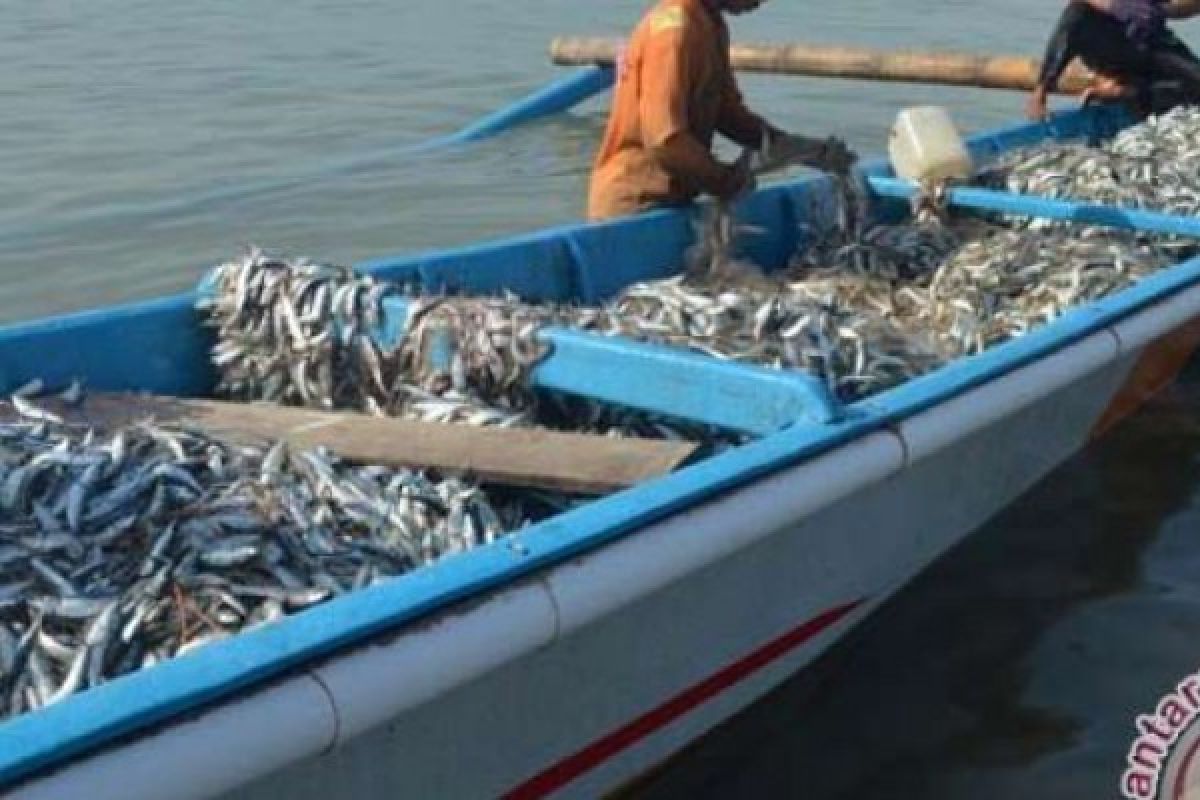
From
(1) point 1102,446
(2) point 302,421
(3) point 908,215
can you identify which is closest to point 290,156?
(3) point 908,215

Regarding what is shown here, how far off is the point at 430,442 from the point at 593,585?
113cm

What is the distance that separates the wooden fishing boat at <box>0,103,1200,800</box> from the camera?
3.10m

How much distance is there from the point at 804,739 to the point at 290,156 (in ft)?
34.0

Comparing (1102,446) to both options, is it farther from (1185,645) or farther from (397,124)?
(397,124)

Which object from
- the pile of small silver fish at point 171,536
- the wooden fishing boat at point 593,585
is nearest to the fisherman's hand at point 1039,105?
the wooden fishing boat at point 593,585

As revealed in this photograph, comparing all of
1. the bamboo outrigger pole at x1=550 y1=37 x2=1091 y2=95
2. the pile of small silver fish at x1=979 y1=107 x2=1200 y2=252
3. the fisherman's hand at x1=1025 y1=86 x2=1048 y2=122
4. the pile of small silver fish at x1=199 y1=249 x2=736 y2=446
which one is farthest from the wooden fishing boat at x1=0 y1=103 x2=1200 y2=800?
the bamboo outrigger pole at x1=550 y1=37 x2=1091 y2=95

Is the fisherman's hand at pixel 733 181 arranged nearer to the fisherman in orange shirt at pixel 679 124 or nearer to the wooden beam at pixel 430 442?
the fisherman in orange shirt at pixel 679 124

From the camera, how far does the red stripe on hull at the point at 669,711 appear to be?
4.25 metres

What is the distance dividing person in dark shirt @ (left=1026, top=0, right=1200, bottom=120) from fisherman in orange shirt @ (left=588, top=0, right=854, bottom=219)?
4093mm

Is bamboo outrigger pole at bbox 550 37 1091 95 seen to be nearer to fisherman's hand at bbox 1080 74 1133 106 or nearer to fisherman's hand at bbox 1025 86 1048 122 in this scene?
fisherman's hand at bbox 1080 74 1133 106

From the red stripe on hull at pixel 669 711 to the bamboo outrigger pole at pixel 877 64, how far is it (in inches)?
304

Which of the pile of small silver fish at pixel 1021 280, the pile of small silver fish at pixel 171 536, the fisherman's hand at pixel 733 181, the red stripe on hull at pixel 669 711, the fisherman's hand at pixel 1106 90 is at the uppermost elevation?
the fisherman's hand at pixel 1106 90

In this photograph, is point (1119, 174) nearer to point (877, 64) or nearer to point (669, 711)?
point (669, 711)

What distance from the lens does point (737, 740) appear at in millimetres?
5188
